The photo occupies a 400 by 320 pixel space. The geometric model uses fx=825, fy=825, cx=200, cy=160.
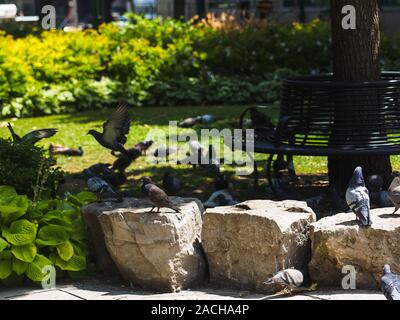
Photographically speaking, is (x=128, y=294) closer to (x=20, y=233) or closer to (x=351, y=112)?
(x=20, y=233)

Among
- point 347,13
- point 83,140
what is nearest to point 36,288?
point 347,13

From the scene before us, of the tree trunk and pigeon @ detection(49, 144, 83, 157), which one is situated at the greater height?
the tree trunk

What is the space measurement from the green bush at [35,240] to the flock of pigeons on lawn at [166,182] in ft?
1.44

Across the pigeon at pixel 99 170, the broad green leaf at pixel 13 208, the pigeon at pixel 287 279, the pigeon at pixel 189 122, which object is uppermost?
the pigeon at pixel 189 122

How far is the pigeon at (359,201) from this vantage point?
18.0 feet

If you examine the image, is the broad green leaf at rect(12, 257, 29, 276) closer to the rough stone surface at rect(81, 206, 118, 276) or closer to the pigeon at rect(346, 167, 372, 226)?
the rough stone surface at rect(81, 206, 118, 276)

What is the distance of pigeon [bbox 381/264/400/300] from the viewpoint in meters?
4.87

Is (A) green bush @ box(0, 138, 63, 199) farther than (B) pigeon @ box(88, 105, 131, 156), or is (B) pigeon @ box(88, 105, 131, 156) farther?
(B) pigeon @ box(88, 105, 131, 156)

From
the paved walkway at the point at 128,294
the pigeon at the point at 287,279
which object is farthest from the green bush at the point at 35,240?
the pigeon at the point at 287,279

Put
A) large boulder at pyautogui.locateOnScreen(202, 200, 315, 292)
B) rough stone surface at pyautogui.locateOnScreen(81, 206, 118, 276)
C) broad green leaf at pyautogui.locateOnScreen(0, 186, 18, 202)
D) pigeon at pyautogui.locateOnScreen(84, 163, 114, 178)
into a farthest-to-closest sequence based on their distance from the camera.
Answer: pigeon at pyautogui.locateOnScreen(84, 163, 114, 178), broad green leaf at pyautogui.locateOnScreen(0, 186, 18, 202), rough stone surface at pyautogui.locateOnScreen(81, 206, 118, 276), large boulder at pyautogui.locateOnScreen(202, 200, 315, 292)

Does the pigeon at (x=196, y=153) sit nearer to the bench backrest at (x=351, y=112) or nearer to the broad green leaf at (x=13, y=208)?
the bench backrest at (x=351, y=112)

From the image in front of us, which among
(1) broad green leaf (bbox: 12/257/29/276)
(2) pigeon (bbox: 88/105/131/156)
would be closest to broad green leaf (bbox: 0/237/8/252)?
(1) broad green leaf (bbox: 12/257/29/276)

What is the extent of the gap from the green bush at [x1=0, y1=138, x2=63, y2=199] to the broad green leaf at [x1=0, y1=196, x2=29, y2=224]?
13.0 inches

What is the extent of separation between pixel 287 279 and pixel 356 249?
1.67 feet
